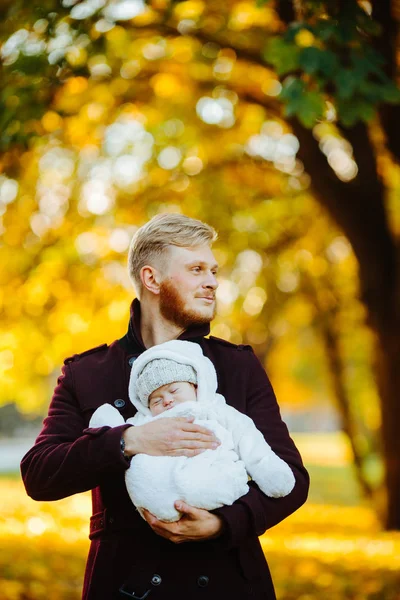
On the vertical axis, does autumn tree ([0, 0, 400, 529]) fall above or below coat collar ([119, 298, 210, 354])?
above

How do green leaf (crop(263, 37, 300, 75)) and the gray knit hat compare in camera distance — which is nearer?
the gray knit hat

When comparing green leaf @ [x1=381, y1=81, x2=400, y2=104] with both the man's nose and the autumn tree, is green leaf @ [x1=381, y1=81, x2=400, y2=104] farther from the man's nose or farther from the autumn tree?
the man's nose

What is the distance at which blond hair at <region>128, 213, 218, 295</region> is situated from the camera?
290cm

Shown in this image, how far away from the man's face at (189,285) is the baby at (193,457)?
0.15 m

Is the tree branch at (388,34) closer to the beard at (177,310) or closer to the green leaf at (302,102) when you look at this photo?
the green leaf at (302,102)

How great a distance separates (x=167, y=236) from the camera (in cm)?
291

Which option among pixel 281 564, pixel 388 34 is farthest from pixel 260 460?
pixel 281 564

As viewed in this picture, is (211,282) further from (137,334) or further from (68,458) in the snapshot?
(68,458)

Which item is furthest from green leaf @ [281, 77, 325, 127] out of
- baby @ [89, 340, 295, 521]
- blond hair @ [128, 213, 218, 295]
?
baby @ [89, 340, 295, 521]

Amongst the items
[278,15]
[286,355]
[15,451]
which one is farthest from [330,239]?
[15,451]

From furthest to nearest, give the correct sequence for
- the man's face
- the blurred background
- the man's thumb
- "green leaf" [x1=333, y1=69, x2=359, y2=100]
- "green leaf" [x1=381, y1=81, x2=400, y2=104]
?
1. the blurred background
2. "green leaf" [x1=381, y1=81, x2=400, y2=104]
3. "green leaf" [x1=333, y1=69, x2=359, y2=100]
4. the man's face
5. the man's thumb

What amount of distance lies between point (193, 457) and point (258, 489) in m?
0.28

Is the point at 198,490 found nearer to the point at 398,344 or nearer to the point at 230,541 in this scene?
the point at 230,541

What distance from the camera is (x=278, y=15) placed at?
24.2 ft
